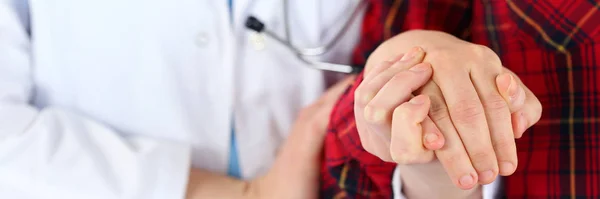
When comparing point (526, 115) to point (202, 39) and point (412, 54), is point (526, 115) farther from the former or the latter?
point (202, 39)

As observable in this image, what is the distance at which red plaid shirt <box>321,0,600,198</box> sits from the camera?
0.57 metres

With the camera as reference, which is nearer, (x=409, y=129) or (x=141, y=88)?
(x=409, y=129)

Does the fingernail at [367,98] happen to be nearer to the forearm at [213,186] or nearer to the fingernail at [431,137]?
the fingernail at [431,137]

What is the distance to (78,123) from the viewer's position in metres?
0.69

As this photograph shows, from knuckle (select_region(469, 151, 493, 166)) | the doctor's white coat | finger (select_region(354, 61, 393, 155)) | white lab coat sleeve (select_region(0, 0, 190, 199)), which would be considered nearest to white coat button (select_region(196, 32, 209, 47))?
the doctor's white coat

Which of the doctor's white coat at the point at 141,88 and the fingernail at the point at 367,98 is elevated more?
the fingernail at the point at 367,98

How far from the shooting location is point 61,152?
0.65 metres

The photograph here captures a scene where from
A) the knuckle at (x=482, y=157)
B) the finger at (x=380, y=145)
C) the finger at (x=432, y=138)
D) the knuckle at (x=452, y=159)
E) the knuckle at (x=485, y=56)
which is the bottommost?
the finger at (x=380, y=145)

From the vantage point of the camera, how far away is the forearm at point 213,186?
68cm

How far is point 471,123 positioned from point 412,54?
3.4 inches

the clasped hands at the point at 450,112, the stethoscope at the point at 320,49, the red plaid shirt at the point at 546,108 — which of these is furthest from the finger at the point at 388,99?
the stethoscope at the point at 320,49

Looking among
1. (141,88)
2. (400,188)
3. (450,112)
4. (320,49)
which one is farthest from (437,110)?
(141,88)

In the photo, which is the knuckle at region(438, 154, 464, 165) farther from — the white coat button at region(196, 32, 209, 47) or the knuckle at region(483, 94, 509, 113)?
the white coat button at region(196, 32, 209, 47)

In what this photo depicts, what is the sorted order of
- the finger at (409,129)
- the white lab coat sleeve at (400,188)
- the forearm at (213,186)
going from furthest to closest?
the forearm at (213,186)
the white lab coat sleeve at (400,188)
the finger at (409,129)
